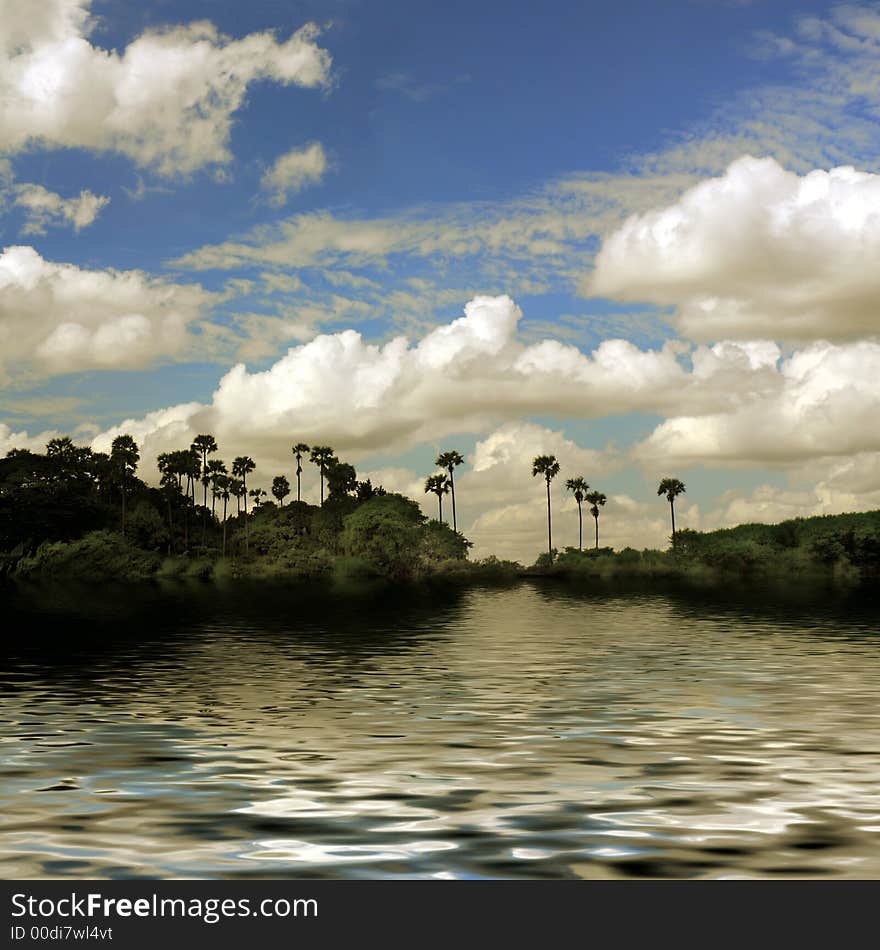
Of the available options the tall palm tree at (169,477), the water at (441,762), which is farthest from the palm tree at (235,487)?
the water at (441,762)

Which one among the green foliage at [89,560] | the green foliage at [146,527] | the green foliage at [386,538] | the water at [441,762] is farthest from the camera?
the green foliage at [386,538]

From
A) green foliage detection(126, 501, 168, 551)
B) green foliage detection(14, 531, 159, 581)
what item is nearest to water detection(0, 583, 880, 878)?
green foliage detection(14, 531, 159, 581)

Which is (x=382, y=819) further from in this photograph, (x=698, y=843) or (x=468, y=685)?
(x=468, y=685)

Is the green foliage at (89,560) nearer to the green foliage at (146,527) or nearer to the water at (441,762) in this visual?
the green foliage at (146,527)

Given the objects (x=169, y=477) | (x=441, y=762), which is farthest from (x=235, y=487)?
(x=441, y=762)

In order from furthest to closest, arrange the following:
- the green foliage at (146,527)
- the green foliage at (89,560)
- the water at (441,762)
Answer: the green foliage at (146,527) → the green foliage at (89,560) → the water at (441,762)

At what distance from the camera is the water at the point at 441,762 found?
1250 centimetres

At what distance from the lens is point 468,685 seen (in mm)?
31453

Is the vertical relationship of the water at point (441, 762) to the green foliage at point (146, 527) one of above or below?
below

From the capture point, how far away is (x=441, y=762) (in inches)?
736

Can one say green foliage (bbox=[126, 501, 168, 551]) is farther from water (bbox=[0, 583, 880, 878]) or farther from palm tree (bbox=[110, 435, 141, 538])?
water (bbox=[0, 583, 880, 878])

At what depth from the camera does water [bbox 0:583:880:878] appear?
12.5 meters
